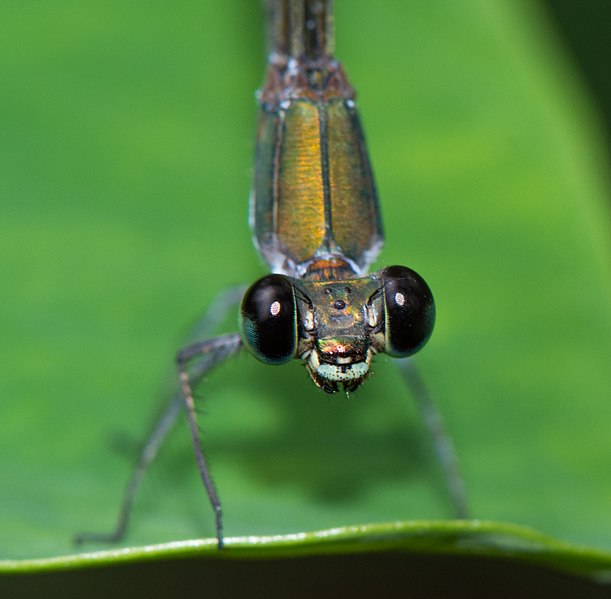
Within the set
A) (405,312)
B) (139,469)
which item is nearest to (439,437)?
(405,312)

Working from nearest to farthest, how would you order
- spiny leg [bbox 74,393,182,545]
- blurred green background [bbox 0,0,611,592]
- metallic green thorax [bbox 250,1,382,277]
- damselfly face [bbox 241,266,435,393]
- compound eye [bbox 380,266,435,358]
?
spiny leg [bbox 74,393,182,545], damselfly face [bbox 241,266,435,393], compound eye [bbox 380,266,435,358], blurred green background [bbox 0,0,611,592], metallic green thorax [bbox 250,1,382,277]

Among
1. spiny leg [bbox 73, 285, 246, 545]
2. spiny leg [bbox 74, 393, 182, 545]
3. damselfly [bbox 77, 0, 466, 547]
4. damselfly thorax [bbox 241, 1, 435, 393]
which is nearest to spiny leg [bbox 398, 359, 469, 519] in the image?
damselfly [bbox 77, 0, 466, 547]

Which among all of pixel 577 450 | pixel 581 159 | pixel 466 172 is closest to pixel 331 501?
pixel 577 450

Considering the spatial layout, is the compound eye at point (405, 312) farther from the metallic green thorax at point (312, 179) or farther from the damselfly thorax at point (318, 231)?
the metallic green thorax at point (312, 179)

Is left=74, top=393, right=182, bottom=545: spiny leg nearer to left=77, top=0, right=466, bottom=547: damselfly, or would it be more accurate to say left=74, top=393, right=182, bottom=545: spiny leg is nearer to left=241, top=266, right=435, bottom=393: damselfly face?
left=77, top=0, right=466, bottom=547: damselfly

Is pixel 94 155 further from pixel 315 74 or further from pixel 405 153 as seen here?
pixel 405 153
